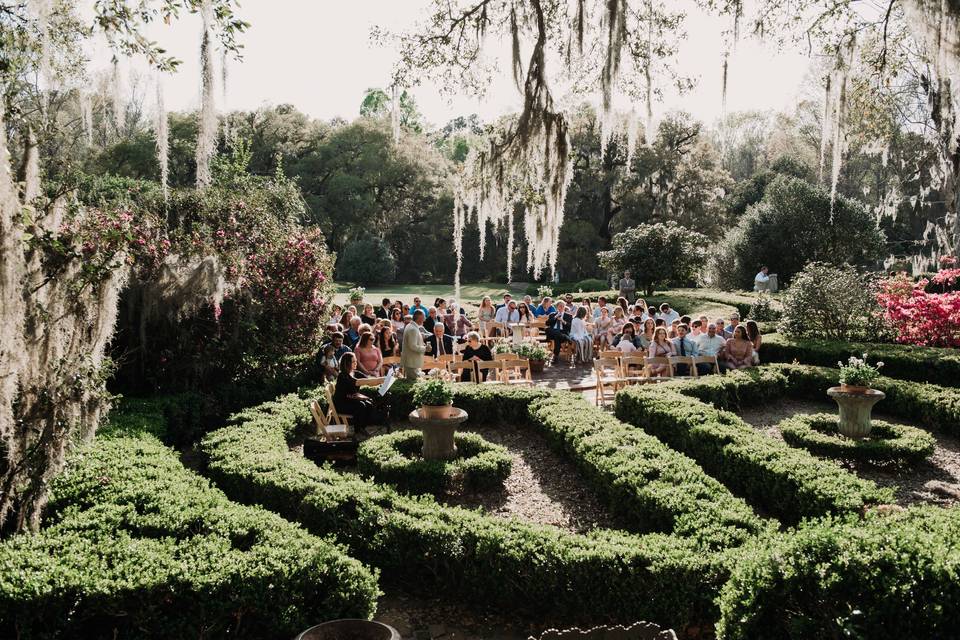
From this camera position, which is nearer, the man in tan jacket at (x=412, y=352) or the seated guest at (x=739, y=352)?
the man in tan jacket at (x=412, y=352)

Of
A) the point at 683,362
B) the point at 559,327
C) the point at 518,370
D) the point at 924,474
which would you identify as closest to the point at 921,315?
the point at 683,362

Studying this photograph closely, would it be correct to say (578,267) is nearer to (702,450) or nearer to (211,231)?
(211,231)

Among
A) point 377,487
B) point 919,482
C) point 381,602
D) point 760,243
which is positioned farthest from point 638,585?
A: point 760,243

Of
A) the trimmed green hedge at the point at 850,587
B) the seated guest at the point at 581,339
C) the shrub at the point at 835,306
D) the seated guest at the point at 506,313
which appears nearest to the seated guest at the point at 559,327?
the seated guest at the point at 581,339

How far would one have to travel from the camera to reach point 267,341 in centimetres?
1169

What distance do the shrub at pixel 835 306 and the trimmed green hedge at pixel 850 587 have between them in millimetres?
11083

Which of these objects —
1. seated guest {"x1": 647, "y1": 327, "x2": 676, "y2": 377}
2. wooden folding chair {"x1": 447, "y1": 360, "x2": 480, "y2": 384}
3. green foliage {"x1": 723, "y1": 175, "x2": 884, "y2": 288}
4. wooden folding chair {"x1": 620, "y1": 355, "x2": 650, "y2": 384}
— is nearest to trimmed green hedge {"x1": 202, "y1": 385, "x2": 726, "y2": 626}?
wooden folding chair {"x1": 447, "y1": 360, "x2": 480, "y2": 384}

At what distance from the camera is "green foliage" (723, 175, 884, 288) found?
2812 cm

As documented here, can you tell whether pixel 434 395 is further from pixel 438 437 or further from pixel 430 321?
pixel 430 321

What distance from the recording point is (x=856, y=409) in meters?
8.90

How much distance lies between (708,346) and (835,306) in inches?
151

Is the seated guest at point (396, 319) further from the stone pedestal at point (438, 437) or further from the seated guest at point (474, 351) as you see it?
the stone pedestal at point (438, 437)

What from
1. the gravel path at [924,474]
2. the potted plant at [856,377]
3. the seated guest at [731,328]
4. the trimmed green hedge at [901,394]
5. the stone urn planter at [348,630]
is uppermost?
the seated guest at [731,328]

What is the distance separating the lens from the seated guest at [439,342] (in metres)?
13.4
